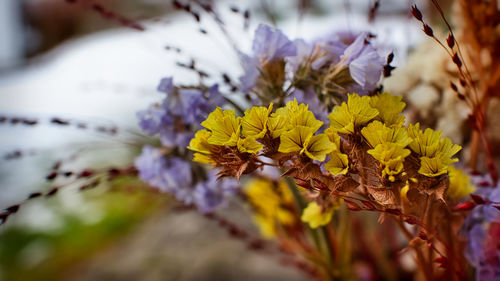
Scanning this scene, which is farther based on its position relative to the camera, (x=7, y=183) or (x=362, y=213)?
(x=7, y=183)

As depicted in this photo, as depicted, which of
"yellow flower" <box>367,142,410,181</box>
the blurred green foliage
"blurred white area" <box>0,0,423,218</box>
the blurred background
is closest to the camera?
"yellow flower" <box>367,142,410,181</box>

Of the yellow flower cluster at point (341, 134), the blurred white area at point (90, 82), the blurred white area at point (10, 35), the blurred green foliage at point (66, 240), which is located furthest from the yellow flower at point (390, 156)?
the blurred white area at point (10, 35)

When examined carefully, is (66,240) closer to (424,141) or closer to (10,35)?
(424,141)

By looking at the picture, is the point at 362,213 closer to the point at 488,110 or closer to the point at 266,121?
the point at 488,110

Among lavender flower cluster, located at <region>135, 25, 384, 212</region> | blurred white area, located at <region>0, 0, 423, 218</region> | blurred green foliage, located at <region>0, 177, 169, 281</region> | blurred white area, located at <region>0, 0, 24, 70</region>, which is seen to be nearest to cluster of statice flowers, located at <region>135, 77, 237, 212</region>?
lavender flower cluster, located at <region>135, 25, 384, 212</region>

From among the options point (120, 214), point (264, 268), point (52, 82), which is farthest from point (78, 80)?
point (264, 268)

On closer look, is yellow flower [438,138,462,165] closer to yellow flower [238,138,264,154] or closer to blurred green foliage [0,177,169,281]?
yellow flower [238,138,264,154]

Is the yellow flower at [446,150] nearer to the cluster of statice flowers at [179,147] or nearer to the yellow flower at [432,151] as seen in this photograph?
the yellow flower at [432,151]
